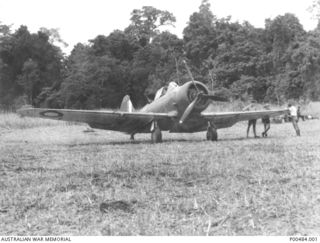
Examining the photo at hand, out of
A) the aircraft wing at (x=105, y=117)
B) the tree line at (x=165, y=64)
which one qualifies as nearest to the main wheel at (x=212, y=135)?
the aircraft wing at (x=105, y=117)

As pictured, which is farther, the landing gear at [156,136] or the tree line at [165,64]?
the tree line at [165,64]

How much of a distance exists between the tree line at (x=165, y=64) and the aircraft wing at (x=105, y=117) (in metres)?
15.5

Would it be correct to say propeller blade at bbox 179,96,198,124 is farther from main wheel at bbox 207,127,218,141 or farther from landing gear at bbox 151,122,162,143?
main wheel at bbox 207,127,218,141

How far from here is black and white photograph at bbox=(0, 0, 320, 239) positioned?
11.0 feet

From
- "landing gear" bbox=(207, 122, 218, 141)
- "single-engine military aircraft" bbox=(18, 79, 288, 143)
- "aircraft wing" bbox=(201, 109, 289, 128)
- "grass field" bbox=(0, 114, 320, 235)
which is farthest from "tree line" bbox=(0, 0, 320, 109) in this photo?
"grass field" bbox=(0, 114, 320, 235)

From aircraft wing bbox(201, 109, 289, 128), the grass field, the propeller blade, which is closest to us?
the grass field

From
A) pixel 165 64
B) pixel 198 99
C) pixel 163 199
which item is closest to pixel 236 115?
pixel 198 99

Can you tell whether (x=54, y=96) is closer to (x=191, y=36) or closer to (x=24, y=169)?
(x=191, y=36)

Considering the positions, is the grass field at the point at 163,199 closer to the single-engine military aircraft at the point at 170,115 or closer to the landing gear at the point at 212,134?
the single-engine military aircraft at the point at 170,115

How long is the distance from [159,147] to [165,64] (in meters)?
26.0

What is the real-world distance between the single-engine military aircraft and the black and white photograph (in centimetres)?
4

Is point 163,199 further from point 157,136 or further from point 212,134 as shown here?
point 212,134

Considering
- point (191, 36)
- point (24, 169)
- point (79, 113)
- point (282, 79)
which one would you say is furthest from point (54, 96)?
point (24, 169)

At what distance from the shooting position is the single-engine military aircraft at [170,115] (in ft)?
41.3
